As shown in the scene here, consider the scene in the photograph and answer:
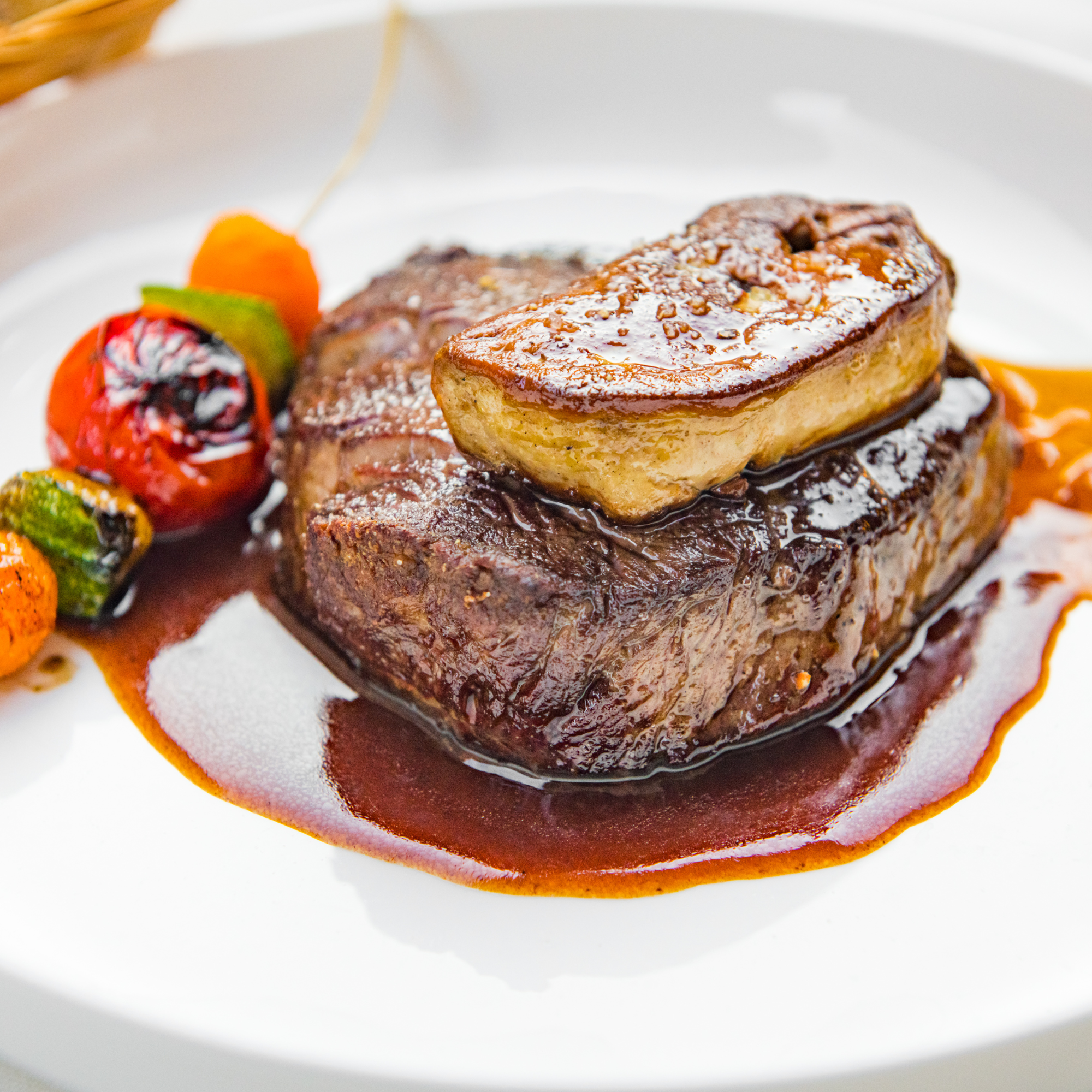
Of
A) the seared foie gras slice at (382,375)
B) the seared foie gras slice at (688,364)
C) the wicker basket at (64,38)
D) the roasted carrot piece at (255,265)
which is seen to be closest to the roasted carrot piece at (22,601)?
the seared foie gras slice at (382,375)

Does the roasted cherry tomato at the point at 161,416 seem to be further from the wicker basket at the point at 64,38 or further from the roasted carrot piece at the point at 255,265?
the wicker basket at the point at 64,38

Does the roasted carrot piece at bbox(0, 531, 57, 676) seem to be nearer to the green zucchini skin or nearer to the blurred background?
the green zucchini skin

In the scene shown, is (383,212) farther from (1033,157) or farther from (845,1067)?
(845,1067)

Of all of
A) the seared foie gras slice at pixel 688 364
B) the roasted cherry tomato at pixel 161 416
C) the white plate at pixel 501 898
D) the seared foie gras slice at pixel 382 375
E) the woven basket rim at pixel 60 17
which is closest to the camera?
the white plate at pixel 501 898

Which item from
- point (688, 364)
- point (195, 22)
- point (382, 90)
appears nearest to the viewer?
point (688, 364)

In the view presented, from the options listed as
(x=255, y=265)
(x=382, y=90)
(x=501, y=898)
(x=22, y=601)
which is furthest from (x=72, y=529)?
(x=382, y=90)

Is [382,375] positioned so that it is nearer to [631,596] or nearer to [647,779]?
[631,596]

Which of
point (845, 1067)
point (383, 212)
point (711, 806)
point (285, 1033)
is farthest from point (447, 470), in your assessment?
point (383, 212)
